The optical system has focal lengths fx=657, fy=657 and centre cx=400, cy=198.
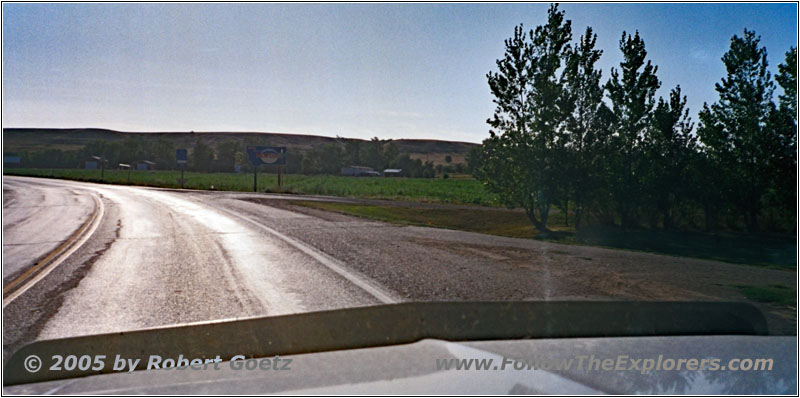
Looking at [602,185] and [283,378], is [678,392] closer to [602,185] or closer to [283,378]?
[283,378]

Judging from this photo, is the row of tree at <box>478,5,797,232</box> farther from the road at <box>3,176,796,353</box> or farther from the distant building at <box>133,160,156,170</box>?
the distant building at <box>133,160,156,170</box>

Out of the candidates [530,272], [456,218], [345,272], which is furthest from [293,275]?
[456,218]

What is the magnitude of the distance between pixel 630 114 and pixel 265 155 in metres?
42.4

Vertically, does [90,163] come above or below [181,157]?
above

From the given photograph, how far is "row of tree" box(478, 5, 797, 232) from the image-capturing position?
2238cm

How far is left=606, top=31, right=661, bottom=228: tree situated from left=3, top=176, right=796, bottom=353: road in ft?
27.9

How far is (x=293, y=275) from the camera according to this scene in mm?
10016

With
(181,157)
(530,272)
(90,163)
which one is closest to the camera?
(530,272)

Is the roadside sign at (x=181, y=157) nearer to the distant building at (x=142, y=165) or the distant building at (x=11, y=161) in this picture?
the distant building at (x=11, y=161)

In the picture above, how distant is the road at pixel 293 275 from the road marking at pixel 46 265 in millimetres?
97

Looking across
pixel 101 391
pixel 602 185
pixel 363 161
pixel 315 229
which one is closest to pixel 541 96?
pixel 602 185

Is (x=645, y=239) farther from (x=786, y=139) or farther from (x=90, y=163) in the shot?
(x=90, y=163)

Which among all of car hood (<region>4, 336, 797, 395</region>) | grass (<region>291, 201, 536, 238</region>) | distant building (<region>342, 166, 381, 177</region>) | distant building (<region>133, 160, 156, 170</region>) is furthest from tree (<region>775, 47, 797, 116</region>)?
distant building (<region>133, 160, 156, 170</region>)

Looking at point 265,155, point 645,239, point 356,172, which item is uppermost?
point 356,172
